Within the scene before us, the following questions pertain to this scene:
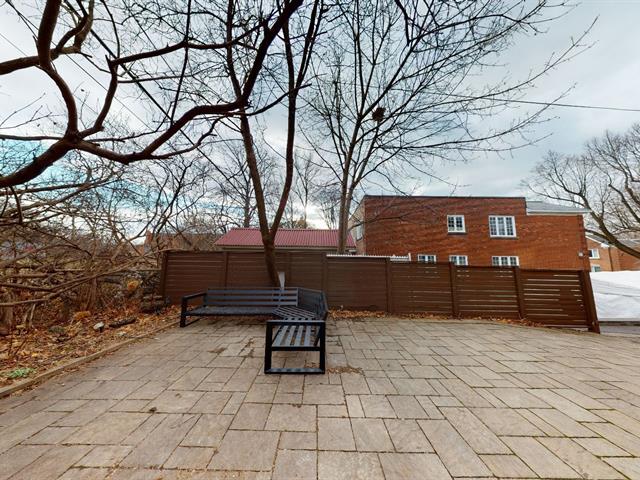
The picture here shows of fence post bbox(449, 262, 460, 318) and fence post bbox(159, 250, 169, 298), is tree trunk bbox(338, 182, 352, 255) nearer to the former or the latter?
fence post bbox(449, 262, 460, 318)

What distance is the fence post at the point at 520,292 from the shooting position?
6070 millimetres

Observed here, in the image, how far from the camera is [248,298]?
5520 mm

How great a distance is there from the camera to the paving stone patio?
4.94ft

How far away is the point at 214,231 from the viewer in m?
16.3

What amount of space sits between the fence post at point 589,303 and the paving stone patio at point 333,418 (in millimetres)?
3020

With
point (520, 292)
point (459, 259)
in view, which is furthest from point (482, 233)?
point (520, 292)

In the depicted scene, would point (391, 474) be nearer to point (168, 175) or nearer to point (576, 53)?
point (576, 53)

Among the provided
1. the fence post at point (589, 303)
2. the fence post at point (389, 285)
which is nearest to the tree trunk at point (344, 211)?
the fence post at point (389, 285)

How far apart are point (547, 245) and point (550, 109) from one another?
14.3 m

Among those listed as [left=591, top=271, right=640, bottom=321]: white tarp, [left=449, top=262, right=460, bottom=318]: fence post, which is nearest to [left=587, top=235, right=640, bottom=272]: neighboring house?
[left=591, top=271, right=640, bottom=321]: white tarp

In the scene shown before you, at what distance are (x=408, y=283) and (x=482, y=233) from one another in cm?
1274

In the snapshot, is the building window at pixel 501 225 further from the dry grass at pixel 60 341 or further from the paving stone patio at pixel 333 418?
the dry grass at pixel 60 341

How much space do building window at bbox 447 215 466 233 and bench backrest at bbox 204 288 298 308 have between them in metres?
14.2

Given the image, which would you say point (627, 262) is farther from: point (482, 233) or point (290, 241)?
point (290, 241)
